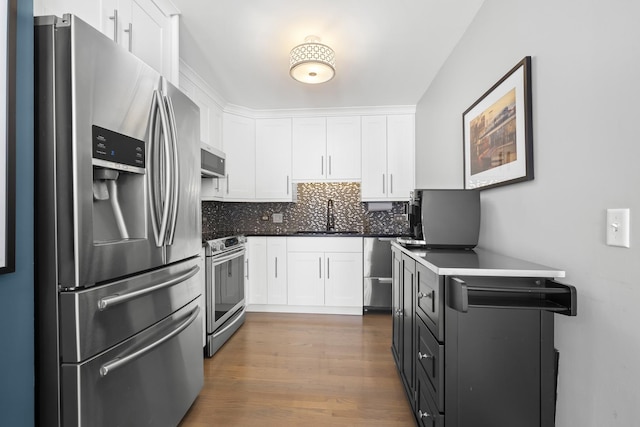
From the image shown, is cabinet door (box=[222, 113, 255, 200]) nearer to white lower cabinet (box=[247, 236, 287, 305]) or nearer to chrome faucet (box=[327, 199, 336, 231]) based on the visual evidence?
white lower cabinet (box=[247, 236, 287, 305])

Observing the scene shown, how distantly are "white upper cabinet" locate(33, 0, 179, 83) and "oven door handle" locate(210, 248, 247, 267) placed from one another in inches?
57.4

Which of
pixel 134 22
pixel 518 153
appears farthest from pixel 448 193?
pixel 134 22

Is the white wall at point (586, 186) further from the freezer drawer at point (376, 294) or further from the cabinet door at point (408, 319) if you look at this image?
the freezer drawer at point (376, 294)

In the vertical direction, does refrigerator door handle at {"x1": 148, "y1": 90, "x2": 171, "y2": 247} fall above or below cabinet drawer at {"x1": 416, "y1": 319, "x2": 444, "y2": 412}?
above

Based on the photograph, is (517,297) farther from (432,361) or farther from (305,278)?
(305,278)

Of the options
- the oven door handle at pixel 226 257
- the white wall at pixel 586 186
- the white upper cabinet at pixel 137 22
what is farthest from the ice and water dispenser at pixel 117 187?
the white wall at pixel 586 186

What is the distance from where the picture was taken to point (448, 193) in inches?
67.6

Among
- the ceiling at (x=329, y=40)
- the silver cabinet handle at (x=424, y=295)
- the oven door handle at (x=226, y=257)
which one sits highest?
the ceiling at (x=329, y=40)

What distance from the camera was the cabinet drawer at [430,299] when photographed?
1.17 m

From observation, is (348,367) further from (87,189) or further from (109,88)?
(109,88)

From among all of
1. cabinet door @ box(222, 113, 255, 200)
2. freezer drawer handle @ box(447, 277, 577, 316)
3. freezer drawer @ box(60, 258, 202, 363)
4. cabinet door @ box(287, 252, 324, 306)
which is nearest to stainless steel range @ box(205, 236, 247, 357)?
cabinet door @ box(287, 252, 324, 306)

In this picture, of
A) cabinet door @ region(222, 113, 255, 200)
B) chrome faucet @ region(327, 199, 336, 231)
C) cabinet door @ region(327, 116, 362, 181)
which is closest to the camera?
cabinet door @ region(222, 113, 255, 200)

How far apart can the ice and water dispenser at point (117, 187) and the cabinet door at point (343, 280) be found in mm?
2439

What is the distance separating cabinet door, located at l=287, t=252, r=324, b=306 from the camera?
3504 mm
